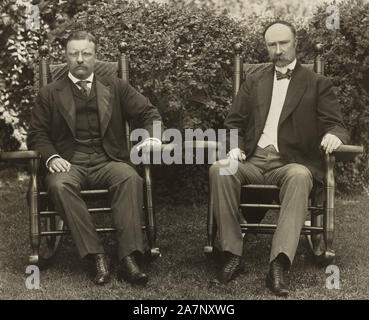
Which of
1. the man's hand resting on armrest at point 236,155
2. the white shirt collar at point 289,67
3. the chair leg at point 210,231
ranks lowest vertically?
the chair leg at point 210,231

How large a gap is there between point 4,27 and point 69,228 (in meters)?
2.92

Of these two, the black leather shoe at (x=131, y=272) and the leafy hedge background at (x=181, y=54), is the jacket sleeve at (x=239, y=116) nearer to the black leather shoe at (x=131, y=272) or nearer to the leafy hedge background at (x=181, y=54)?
the leafy hedge background at (x=181, y=54)

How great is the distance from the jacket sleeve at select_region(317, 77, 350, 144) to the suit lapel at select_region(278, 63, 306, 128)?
12cm

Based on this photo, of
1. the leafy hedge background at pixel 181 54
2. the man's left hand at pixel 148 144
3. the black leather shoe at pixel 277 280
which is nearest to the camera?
the black leather shoe at pixel 277 280

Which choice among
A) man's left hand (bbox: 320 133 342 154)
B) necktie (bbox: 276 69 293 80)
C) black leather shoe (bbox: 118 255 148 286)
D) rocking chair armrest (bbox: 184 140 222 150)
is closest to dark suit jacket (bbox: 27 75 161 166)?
rocking chair armrest (bbox: 184 140 222 150)

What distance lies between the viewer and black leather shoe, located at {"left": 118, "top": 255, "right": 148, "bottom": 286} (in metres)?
3.75

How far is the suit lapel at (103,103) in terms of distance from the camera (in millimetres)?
4242

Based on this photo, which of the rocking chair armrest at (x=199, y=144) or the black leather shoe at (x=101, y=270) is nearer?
the black leather shoe at (x=101, y=270)

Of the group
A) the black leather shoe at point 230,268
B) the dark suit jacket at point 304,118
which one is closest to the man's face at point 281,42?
the dark suit jacket at point 304,118

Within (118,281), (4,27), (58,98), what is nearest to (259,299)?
(118,281)

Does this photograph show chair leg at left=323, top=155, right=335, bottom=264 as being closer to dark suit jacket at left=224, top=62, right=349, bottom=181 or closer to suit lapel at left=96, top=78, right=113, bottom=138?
dark suit jacket at left=224, top=62, right=349, bottom=181

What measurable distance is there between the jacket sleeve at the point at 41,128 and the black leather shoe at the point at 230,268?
4.14 ft

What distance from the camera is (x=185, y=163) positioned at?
18.3 ft

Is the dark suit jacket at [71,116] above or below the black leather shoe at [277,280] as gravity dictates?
above
